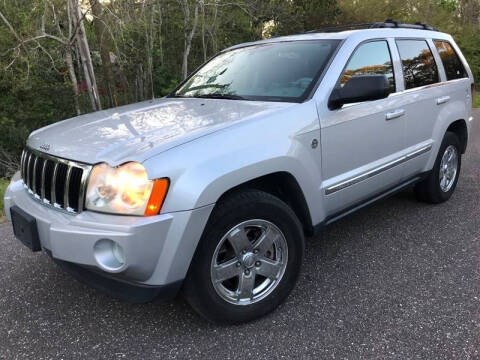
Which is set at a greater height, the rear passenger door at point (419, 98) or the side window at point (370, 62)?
the side window at point (370, 62)

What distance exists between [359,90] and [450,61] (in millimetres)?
2198

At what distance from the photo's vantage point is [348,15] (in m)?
18.2

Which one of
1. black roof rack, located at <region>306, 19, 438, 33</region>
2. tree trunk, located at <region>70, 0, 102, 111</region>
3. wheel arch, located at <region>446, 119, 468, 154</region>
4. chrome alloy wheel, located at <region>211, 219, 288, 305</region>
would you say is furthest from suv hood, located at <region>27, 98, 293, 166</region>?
tree trunk, located at <region>70, 0, 102, 111</region>

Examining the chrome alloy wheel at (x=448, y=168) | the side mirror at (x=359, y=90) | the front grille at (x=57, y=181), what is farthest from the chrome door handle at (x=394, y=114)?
the front grille at (x=57, y=181)

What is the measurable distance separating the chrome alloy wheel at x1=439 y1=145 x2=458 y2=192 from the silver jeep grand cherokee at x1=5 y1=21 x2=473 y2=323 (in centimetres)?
63

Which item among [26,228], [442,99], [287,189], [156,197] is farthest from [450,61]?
[26,228]

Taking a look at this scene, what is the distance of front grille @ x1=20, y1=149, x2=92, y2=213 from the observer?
2.31 m

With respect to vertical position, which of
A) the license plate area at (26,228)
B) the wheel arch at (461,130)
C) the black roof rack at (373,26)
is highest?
the black roof rack at (373,26)

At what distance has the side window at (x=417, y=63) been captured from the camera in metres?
3.76

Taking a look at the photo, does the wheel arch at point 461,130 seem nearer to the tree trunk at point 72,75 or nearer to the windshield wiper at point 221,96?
the windshield wiper at point 221,96

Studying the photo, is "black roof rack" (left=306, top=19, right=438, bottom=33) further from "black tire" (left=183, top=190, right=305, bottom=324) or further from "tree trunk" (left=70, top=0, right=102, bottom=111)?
"tree trunk" (left=70, top=0, right=102, bottom=111)

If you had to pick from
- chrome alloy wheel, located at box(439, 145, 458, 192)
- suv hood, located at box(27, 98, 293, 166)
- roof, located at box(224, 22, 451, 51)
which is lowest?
chrome alloy wheel, located at box(439, 145, 458, 192)

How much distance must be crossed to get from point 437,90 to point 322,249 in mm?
1838

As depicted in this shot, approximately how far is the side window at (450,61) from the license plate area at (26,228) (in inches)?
153
